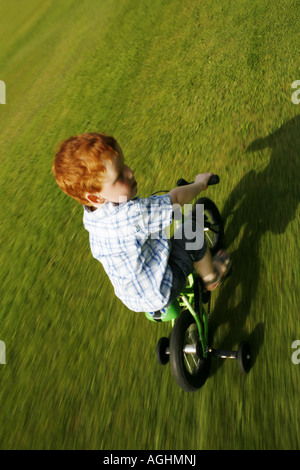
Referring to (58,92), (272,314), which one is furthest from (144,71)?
(272,314)

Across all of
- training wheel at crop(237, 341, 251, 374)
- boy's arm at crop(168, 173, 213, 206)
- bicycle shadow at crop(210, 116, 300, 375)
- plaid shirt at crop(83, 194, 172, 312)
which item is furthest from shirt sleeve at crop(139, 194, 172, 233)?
bicycle shadow at crop(210, 116, 300, 375)

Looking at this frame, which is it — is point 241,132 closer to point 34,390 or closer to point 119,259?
point 119,259

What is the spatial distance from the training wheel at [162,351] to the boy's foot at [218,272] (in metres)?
0.47

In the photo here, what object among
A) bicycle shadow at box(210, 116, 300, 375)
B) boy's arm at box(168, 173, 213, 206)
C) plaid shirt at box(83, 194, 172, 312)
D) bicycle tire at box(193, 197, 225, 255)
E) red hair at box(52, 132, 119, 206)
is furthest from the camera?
bicycle tire at box(193, 197, 225, 255)

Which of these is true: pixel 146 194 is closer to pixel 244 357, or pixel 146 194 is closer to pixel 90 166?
pixel 244 357

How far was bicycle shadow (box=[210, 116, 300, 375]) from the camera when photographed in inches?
97.3

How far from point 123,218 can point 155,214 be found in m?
0.16

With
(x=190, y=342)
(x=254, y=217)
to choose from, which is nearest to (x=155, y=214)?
(x=190, y=342)

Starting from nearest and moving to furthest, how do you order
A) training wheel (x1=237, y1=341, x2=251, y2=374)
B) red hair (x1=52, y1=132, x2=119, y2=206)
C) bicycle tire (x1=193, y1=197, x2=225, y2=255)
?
red hair (x1=52, y1=132, x2=119, y2=206)
training wheel (x1=237, y1=341, x2=251, y2=374)
bicycle tire (x1=193, y1=197, x2=225, y2=255)

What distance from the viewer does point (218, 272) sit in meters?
2.46

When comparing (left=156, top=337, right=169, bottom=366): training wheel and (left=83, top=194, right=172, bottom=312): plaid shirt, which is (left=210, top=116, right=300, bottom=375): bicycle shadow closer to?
(left=156, top=337, right=169, bottom=366): training wheel

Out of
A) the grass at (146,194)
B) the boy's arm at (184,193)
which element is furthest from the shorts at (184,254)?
the grass at (146,194)

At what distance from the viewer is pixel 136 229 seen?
1.80 metres

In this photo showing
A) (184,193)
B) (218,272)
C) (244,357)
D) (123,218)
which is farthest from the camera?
(218,272)
